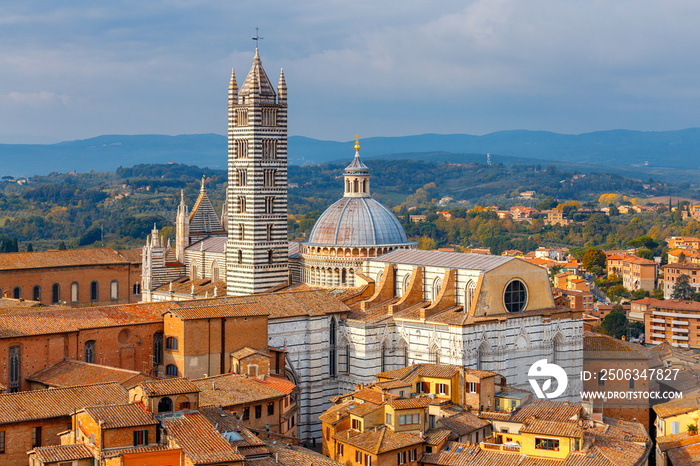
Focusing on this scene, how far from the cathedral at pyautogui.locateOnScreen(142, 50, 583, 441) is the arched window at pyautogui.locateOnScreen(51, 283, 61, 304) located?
9.05 metres

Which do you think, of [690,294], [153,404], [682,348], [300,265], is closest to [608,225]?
[690,294]

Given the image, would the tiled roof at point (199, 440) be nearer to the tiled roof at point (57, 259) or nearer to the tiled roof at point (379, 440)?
the tiled roof at point (379, 440)

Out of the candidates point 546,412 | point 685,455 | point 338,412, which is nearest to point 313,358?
point 338,412

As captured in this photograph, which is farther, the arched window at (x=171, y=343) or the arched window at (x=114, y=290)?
the arched window at (x=114, y=290)

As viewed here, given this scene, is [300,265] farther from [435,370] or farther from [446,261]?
[435,370]

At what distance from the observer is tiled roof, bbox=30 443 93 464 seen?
2783 cm

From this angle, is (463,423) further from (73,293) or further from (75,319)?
(73,293)

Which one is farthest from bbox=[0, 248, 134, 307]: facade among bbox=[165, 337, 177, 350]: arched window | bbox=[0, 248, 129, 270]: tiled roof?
bbox=[165, 337, 177, 350]: arched window

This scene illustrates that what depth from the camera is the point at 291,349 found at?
41.6 metres

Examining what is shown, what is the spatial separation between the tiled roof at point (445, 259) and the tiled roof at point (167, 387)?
1383 cm

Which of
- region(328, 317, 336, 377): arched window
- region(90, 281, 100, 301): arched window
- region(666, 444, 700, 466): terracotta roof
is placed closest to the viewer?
region(666, 444, 700, 466): terracotta roof

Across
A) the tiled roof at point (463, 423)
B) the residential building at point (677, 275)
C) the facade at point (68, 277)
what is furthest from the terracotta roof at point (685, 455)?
the residential building at point (677, 275)

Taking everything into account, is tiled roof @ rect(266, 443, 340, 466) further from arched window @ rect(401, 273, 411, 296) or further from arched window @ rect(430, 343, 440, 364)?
arched window @ rect(401, 273, 411, 296)

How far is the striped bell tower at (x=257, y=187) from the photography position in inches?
1874
